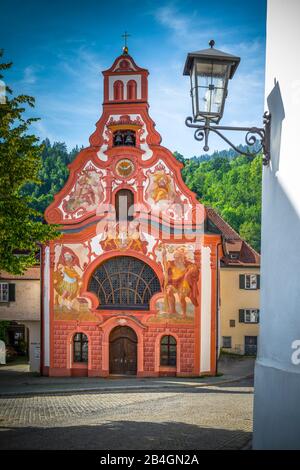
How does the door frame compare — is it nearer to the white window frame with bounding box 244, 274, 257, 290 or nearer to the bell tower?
→ the bell tower

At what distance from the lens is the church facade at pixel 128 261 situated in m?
23.5

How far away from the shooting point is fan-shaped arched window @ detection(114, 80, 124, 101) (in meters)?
24.6

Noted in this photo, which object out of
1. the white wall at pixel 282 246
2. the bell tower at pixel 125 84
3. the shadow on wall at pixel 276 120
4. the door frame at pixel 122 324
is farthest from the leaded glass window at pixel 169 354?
the shadow on wall at pixel 276 120

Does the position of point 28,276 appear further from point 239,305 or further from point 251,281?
point 251,281

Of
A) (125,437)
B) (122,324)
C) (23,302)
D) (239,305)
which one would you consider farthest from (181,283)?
(125,437)

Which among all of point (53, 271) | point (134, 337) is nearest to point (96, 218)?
point (53, 271)

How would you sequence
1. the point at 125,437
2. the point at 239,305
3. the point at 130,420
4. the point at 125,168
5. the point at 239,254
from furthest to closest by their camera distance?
the point at 239,254 < the point at 239,305 < the point at 125,168 < the point at 130,420 < the point at 125,437

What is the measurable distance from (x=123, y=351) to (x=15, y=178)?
12.2 metres

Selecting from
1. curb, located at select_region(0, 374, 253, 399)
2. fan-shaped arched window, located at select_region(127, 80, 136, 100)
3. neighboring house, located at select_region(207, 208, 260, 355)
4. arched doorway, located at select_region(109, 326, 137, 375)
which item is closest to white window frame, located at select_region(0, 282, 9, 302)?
arched doorway, located at select_region(109, 326, 137, 375)

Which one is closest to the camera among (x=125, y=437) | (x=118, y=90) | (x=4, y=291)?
(x=125, y=437)

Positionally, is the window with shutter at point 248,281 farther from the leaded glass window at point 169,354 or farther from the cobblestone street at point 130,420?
the cobblestone street at point 130,420

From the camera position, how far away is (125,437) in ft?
35.3

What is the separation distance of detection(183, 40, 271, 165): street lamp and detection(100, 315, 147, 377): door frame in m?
17.8

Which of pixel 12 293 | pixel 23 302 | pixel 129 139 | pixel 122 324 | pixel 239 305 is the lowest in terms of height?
pixel 239 305
